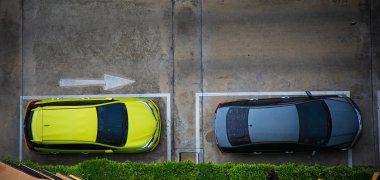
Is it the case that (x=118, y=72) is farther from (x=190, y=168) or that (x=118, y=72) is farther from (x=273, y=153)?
(x=273, y=153)

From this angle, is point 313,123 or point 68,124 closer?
point 313,123

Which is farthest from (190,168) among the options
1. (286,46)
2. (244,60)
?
(286,46)

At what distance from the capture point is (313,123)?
1135 cm

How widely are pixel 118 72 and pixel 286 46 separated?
454cm

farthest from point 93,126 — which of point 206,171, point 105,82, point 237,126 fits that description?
point 237,126

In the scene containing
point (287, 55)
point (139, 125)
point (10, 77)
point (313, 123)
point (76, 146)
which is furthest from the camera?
point (10, 77)

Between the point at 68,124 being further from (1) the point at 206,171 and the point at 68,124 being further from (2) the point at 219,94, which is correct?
(2) the point at 219,94

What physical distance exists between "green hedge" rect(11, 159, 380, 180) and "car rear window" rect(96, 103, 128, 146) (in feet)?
1.83

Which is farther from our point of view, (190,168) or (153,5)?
(153,5)

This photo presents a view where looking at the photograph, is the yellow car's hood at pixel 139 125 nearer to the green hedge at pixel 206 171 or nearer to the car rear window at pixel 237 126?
the green hedge at pixel 206 171

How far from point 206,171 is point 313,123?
111 inches

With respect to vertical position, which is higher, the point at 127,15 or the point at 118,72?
the point at 127,15

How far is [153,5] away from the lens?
41.9 ft

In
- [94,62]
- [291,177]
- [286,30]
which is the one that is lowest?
[291,177]
